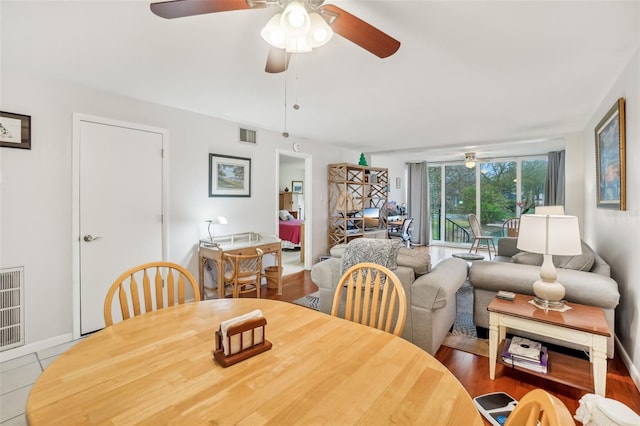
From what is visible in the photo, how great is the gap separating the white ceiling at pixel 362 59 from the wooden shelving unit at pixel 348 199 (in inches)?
78.8

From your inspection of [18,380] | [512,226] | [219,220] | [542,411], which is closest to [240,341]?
[542,411]

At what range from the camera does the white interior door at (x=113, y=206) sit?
2859 mm

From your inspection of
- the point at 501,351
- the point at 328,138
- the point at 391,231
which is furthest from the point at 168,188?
the point at 391,231

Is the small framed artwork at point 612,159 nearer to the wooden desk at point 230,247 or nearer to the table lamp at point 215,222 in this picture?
the wooden desk at point 230,247

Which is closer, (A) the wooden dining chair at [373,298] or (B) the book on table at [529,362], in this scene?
(A) the wooden dining chair at [373,298]

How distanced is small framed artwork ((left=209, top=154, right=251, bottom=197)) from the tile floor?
2.15 meters

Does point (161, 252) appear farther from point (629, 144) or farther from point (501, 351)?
point (629, 144)

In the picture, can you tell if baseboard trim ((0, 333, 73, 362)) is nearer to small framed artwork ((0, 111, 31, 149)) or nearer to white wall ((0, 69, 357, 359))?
white wall ((0, 69, 357, 359))

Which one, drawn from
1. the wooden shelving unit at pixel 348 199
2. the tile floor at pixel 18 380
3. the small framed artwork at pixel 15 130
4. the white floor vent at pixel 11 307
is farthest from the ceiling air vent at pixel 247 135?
the tile floor at pixel 18 380

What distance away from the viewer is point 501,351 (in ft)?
7.75

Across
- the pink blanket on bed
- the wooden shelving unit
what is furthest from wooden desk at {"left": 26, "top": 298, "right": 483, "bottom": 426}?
the pink blanket on bed

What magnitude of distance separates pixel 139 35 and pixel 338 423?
239cm

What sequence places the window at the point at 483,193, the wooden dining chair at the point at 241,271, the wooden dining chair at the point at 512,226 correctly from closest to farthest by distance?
the wooden dining chair at the point at 241,271
the wooden dining chair at the point at 512,226
the window at the point at 483,193

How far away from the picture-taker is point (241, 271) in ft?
11.8
